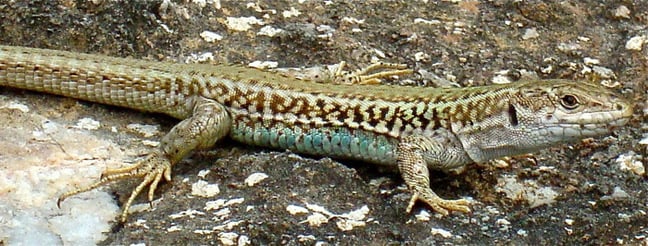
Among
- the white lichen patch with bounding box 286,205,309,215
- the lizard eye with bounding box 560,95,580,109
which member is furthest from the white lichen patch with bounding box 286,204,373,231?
the lizard eye with bounding box 560,95,580,109

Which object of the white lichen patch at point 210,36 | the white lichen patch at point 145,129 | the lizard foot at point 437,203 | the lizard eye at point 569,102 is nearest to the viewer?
the lizard foot at point 437,203

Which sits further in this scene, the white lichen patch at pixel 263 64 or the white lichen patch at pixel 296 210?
the white lichen patch at pixel 263 64

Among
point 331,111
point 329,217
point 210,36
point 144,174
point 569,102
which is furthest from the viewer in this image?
point 210,36

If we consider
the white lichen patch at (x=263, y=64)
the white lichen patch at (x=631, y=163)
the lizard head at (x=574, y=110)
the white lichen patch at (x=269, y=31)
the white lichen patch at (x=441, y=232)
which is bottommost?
the white lichen patch at (x=631, y=163)

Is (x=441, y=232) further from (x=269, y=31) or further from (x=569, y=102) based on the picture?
(x=269, y=31)

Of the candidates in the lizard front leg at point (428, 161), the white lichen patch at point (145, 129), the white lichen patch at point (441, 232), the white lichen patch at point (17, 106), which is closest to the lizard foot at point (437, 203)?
the lizard front leg at point (428, 161)

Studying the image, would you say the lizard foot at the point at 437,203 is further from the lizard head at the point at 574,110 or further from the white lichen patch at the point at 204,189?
the white lichen patch at the point at 204,189

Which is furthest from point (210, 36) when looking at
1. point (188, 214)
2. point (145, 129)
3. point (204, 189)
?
point (188, 214)

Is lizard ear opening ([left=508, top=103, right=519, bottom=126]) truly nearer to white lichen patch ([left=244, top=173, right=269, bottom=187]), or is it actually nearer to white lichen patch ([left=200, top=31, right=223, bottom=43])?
white lichen patch ([left=244, top=173, right=269, bottom=187])
